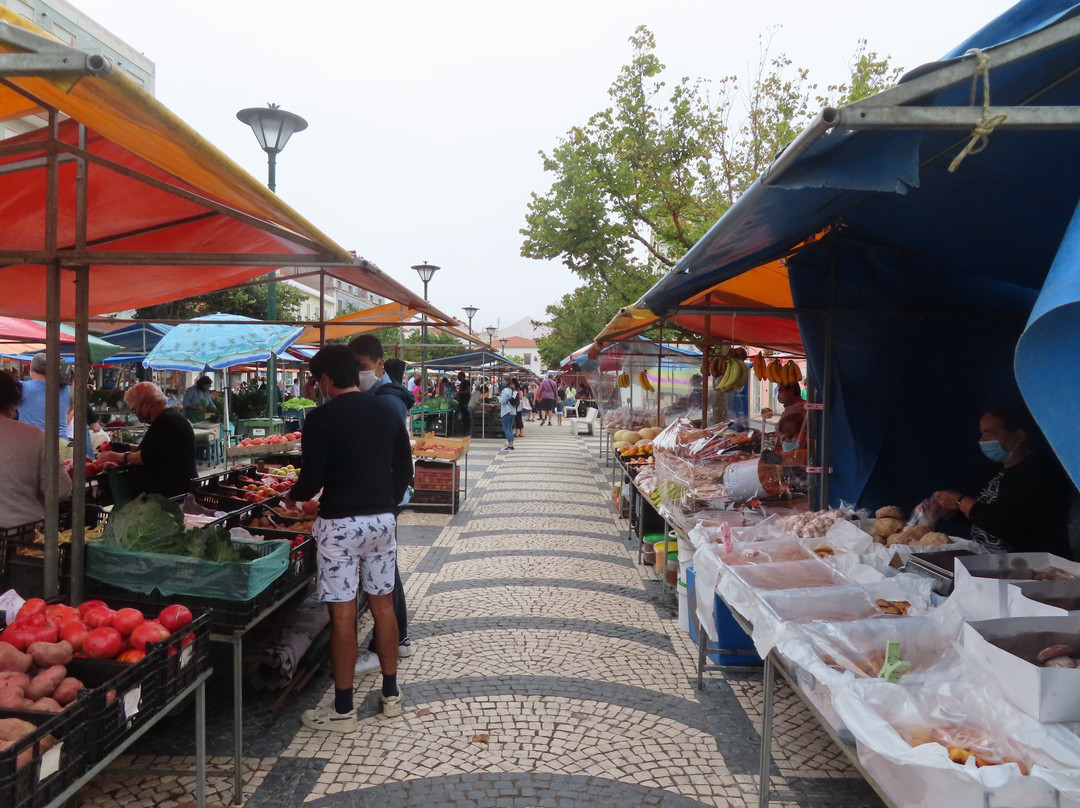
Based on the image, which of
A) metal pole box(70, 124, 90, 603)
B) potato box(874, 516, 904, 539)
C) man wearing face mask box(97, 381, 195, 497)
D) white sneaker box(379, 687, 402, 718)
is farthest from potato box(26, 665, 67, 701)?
potato box(874, 516, 904, 539)

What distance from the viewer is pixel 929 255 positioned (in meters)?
4.84

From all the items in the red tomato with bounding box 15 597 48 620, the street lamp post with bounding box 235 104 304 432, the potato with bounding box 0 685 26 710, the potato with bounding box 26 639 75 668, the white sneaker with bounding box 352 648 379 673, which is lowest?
the white sneaker with bounding box 352 648 379 673

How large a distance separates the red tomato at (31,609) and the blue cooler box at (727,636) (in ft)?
10.9

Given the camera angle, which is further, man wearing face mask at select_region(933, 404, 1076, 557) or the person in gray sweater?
the person in gray sweater

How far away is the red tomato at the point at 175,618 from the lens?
289 centimetres

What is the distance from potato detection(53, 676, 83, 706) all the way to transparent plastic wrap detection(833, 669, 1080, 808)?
2507 mm

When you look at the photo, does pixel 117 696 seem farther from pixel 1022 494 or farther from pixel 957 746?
pixel 1022 494

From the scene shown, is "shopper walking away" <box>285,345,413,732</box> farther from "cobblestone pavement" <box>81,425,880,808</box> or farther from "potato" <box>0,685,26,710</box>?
"potato" <box>0,685,26,710</box>

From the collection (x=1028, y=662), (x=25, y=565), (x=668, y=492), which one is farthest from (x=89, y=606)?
(x=668, y=492)

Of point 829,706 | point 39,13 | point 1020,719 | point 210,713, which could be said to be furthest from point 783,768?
point 39,13

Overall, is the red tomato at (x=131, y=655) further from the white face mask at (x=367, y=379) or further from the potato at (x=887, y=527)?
the potato at (x=887, y=527)

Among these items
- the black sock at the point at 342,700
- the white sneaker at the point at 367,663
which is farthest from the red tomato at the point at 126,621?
the white sneaker at the point at 367,663

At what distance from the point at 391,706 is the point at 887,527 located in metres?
2.98

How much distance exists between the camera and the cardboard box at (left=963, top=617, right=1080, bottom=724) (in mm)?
1911
